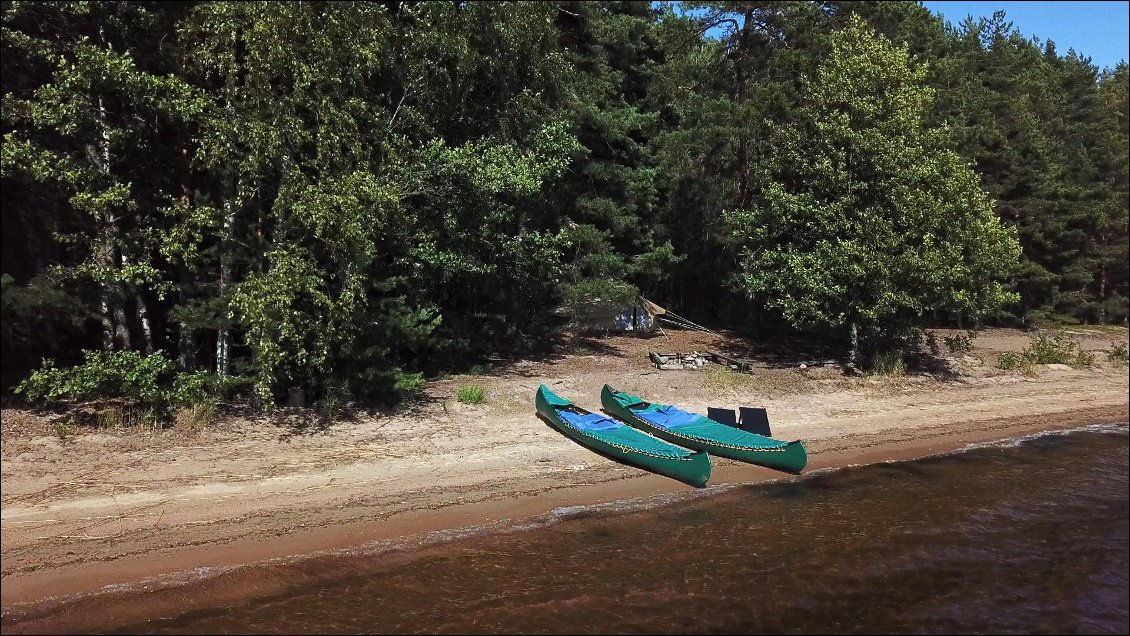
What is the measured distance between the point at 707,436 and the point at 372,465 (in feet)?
20.1

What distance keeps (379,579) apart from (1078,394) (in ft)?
67.9

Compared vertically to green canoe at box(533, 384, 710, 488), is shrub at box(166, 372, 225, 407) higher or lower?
higher

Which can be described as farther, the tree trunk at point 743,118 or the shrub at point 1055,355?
the tree trunk at point 743,118

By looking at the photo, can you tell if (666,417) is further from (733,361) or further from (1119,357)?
(1119,357)

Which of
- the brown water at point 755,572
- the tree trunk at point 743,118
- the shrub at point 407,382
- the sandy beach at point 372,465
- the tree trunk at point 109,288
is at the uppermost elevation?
the tree trunk at point 743,118

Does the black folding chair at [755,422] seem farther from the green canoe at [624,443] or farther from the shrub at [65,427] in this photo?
the shrub at [65,427]

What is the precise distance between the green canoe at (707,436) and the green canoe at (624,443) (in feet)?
1.05

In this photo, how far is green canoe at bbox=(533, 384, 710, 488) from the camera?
12297mm

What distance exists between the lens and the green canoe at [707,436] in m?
13.1

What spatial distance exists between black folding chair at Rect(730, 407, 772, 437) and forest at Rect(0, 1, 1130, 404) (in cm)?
574

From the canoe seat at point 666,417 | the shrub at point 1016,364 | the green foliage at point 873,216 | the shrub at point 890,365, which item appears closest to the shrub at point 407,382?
the canoe seat at point 666,417

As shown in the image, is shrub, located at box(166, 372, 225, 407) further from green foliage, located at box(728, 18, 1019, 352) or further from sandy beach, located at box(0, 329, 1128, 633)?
green foliage, located at box(728, 18, 1019, 352)

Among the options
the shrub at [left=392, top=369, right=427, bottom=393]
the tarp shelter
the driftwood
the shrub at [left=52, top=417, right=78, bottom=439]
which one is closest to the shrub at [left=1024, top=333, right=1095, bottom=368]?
the driftwood

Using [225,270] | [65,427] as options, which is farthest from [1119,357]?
[65,427]
